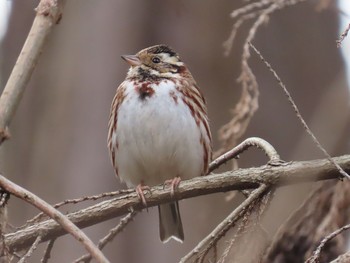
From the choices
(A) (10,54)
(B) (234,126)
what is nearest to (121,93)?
(B) (234,126)

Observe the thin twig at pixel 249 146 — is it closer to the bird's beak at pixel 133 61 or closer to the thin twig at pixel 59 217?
the bird's beak at pixel 133 61

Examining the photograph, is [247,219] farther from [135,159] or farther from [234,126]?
[135,159]

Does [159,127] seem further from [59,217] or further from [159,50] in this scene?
[59,217]

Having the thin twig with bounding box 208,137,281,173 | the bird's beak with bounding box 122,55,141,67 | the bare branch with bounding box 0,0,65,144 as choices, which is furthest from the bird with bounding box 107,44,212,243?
the bare branch with bounding box 0,0,65,144

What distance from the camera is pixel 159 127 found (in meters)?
4.31

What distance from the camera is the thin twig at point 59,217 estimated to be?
2.17 m

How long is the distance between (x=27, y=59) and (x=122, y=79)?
403cm

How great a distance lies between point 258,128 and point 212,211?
68 centimetres

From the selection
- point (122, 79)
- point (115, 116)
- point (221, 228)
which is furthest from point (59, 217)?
point (122, 79)

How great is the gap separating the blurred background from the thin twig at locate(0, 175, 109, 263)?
3.58 meters

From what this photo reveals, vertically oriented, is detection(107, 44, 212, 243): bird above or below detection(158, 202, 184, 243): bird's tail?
above

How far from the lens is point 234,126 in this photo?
351cm

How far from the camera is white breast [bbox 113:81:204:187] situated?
4.30 metres

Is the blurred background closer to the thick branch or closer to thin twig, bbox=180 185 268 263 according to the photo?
the thick branch
